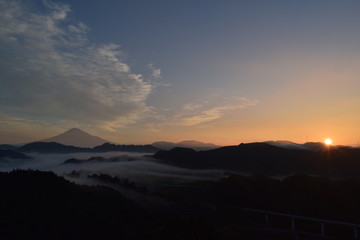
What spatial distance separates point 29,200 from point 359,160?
193 metres

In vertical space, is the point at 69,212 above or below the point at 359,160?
below

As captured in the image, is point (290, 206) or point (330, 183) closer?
point (290, 206)

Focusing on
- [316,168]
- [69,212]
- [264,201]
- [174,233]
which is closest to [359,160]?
[316,168]

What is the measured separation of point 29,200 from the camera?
72.7 metres

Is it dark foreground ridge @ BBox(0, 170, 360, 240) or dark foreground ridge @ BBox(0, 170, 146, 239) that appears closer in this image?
dark foreground ridge @ BBox(0, 170, 146, 239)

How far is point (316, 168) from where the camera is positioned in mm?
194500

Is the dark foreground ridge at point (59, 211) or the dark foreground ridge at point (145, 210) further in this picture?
the dark foreground ridge at point (145, 210)

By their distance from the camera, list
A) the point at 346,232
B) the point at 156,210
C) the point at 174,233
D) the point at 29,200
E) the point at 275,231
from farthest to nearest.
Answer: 1. the point at 156,210
2. the point at 29,200
3. the point at 346,232
4. the point at 275,231
5. the point at 174,233

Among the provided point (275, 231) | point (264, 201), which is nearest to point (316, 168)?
point (264, 201)

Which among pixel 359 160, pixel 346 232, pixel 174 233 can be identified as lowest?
pixel 346 232

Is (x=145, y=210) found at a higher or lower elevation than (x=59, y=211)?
lower

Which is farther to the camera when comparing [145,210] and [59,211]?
[145,210]

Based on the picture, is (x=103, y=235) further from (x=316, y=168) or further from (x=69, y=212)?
(x=316, y=168)

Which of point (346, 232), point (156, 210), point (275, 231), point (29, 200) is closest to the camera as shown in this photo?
point (275, 231)
